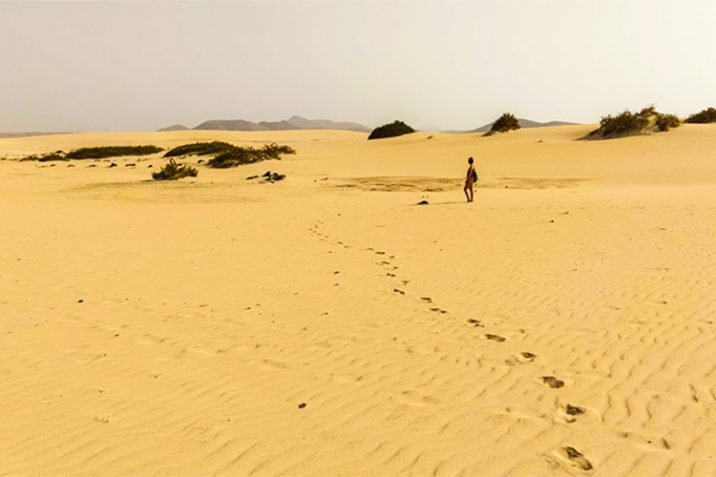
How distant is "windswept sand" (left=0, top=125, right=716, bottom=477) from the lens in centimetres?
362

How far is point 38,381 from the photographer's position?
4.66 metres

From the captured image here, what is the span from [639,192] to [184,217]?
14.8m

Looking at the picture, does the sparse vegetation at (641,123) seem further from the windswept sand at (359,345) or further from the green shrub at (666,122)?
the windswept sand at (359,345)

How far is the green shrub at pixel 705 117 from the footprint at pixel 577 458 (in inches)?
1585

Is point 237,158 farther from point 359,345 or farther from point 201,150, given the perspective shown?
point 359,345

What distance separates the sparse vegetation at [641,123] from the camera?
102ft

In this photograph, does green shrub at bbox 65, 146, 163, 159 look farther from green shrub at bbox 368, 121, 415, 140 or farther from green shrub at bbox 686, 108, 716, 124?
green shrub at bbox 686, 108, 716, 124

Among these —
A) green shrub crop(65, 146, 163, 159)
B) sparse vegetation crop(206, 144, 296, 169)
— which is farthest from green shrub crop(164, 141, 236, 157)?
green shrub crop(65, 146, 163, 159)

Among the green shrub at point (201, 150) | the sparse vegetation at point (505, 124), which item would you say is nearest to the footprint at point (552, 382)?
the green shrub at point (201, 150)

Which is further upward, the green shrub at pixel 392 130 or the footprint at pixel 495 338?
the green shrub at pixel 392 130

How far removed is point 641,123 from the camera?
3119 centimetres

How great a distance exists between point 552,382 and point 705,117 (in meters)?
39.8

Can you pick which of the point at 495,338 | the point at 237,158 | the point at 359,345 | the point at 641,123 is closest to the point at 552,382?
the point at 495,338

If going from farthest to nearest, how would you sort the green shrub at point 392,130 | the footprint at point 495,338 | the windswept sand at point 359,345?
the green shrub at point 392,130 → the footprint at point 495,338 → the windswept sand at point 359,345
